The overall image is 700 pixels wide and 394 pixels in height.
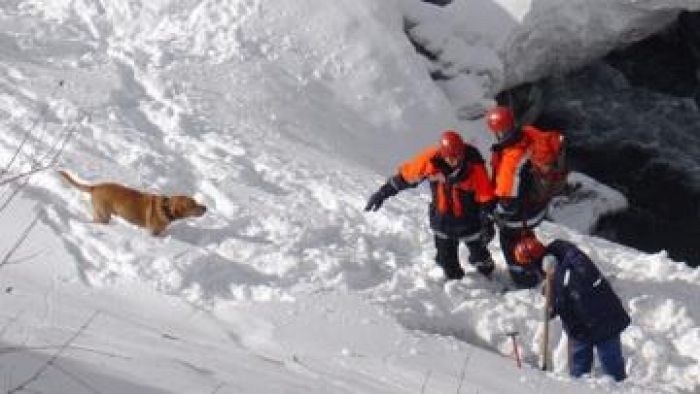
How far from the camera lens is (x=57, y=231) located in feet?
24.0

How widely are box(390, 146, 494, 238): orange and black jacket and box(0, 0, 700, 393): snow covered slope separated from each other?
1.46ft

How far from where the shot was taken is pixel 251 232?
8.02 meters

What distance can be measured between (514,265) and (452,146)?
108cm

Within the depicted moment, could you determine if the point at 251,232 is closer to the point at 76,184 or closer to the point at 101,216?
the point at 101,216

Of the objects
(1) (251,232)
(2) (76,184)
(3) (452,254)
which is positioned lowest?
(3) (452,254)

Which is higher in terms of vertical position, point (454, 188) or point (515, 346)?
point (454, 188)

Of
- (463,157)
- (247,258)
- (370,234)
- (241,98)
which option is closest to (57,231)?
(247,258)

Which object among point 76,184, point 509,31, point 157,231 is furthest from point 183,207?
point 509,31

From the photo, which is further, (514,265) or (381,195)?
(381,195)

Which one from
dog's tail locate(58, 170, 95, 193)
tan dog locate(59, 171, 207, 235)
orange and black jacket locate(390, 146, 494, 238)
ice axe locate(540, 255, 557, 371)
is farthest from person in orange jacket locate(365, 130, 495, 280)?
dog's tail locate(58, 170, 95, 193)

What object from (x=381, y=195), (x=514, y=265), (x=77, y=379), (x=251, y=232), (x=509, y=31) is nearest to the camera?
(x=77, y=379)

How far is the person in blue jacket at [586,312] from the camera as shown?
6.81 metres

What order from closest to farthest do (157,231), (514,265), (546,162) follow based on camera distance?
(546,162) < (157,231) < (514,265)

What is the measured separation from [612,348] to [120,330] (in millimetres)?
3698
